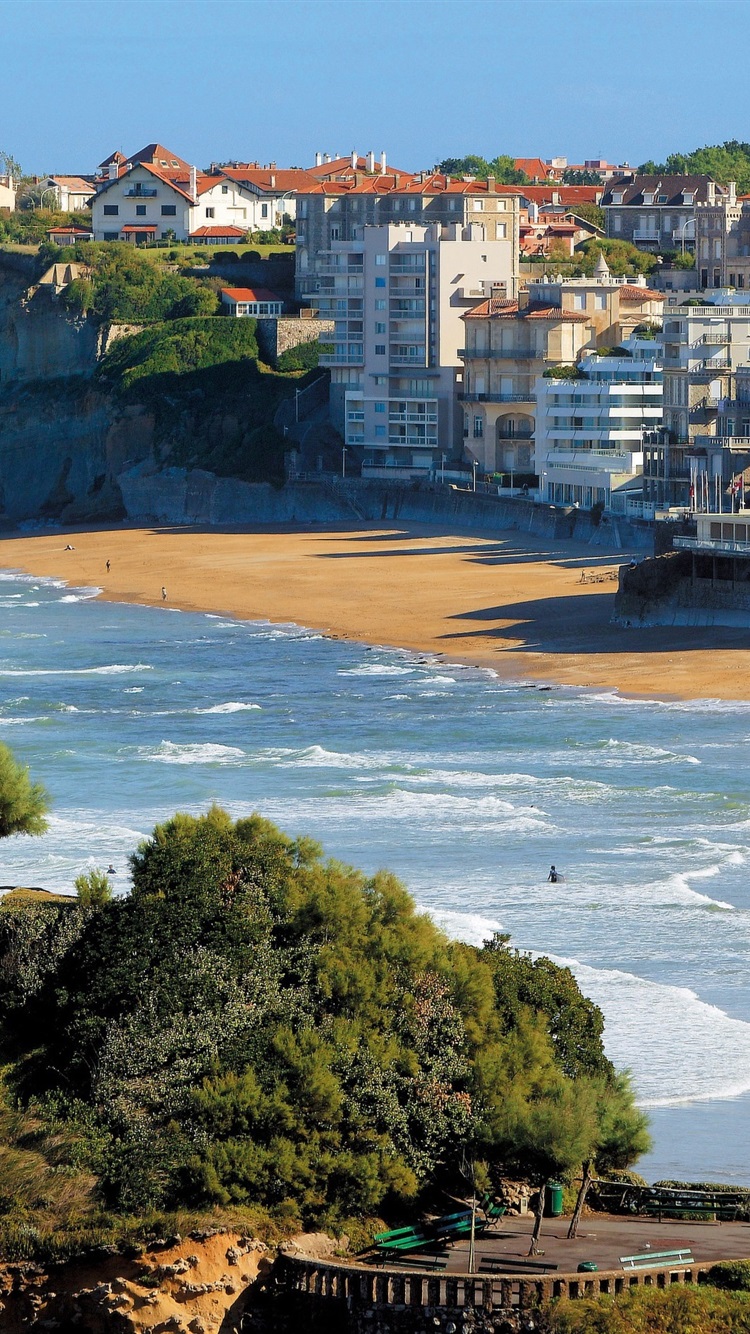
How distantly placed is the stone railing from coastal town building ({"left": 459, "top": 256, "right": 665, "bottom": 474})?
6567cm

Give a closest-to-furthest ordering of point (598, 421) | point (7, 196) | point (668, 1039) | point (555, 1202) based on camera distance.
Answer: point (555, 1202), point (668, 1039), point (598, 421), point (7, 196)

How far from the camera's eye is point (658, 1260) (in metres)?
14.2

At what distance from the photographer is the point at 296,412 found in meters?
92.1

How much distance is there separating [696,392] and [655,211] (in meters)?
49.5

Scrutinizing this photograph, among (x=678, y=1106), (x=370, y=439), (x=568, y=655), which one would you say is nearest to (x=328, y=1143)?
(x=678, y=1106)

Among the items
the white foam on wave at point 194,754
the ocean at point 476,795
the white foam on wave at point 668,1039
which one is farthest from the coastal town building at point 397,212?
the white foam on wave at point 668,1039

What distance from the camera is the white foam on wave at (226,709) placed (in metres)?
46.5

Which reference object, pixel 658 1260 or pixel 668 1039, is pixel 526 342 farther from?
pixel 658 1260

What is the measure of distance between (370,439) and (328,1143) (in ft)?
241

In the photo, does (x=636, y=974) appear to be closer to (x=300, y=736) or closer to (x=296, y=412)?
(x=300, y=736)

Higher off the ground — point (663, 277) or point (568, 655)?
point (663, 277)

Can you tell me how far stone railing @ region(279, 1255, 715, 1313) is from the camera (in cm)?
1355

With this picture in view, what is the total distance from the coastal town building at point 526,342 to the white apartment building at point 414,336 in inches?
135

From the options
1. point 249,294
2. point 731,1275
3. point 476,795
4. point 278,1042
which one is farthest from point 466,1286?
point 249,294
